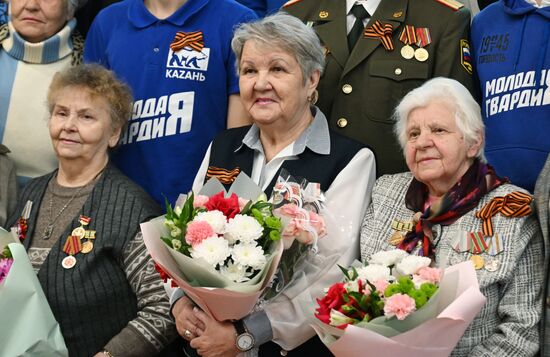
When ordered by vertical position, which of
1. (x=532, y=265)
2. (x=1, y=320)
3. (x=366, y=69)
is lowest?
(x=1, y=320)

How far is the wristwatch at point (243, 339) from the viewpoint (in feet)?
11.8

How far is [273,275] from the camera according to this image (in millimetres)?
3371

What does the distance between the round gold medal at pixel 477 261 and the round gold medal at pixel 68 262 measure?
1.49 meters

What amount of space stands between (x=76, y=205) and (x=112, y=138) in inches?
13.7

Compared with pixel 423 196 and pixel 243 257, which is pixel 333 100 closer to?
pixel 423 196

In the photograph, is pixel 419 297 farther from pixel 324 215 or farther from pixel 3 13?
pixel 3 13

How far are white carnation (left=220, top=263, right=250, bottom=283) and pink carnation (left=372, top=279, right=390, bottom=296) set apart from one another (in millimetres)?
411

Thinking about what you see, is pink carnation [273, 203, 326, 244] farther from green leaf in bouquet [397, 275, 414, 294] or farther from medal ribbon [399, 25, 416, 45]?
medal ribbon [399, 25, 416, 45]

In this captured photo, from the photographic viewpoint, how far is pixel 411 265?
328cm

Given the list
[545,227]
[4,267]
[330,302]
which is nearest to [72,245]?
[4,267]

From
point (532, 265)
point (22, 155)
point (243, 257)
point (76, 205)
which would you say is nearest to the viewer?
point (243, 257)

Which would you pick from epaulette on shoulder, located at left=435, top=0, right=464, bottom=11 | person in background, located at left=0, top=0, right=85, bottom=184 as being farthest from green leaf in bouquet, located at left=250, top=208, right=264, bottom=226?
person in background, located at left=0, top=0, right=85, bottom=184

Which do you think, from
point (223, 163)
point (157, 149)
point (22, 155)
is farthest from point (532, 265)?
point (22, 155)

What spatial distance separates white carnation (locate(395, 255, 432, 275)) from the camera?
328 cm
